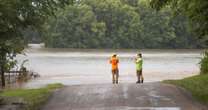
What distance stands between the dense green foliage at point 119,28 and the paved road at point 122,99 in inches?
3218

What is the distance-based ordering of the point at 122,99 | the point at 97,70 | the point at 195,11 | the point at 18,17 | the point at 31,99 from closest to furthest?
1. the point at 18,17
2. the point at 122,99
3. the point at 195,11
4. the point at 31,99
5. the point at 97,70

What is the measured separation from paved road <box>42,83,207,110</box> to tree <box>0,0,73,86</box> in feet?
7.89

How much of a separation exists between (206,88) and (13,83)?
64.3 feet

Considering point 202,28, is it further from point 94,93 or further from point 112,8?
point 112,8

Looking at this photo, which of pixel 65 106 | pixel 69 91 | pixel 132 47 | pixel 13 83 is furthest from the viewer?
pixel 132 47


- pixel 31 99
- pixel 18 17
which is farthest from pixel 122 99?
pixel 18 17

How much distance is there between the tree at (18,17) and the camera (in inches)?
629

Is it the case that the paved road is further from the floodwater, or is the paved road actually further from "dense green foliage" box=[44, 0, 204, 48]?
"dense green foliage" box=[44, 0, 204, 48]

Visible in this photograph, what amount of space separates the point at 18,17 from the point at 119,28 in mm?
93857

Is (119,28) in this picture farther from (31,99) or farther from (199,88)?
(31,99)

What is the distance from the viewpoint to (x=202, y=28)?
2078 centimetres

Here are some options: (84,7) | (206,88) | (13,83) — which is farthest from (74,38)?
(206,88)

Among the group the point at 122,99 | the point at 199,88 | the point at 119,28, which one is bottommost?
→ the point at 199,88

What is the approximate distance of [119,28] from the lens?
363 ft
